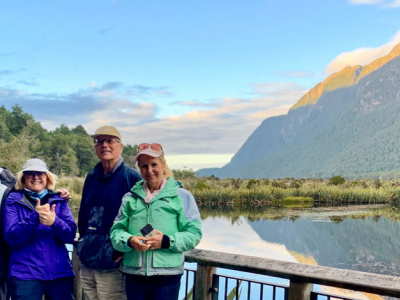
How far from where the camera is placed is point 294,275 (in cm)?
236

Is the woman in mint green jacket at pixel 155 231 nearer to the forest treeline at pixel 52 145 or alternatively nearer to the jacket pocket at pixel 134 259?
the jacket pocket at pixel 134 259

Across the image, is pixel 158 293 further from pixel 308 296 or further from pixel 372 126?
pixel 372 126

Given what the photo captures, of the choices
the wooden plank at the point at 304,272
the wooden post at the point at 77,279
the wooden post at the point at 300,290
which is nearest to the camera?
the wooden plank at the point at 304,272

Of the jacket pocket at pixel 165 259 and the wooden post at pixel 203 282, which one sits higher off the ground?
the jacket pocket at pixel 165 259

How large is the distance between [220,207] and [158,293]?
23455mm

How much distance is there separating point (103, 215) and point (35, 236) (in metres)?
0.42

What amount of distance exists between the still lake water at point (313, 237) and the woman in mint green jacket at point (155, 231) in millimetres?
14489

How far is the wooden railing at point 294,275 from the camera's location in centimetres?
215

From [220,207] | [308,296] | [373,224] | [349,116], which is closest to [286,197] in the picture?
[220,207]

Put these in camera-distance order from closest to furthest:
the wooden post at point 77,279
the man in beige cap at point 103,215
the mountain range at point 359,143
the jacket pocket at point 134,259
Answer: the jacket pocket at point 134,259 < the man in beige cap at point 103,215 < the wooden post at point 77,279 < the mountain range at point 359,143

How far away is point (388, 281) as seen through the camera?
2.13 m

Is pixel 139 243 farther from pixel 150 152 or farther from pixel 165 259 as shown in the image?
pixel 150 152

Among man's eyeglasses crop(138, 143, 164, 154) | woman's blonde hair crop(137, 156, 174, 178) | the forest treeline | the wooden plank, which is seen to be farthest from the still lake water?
the forest treeline

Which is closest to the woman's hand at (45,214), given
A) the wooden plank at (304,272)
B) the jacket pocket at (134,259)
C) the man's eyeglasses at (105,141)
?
the man's eyeglasses at (105,141)
